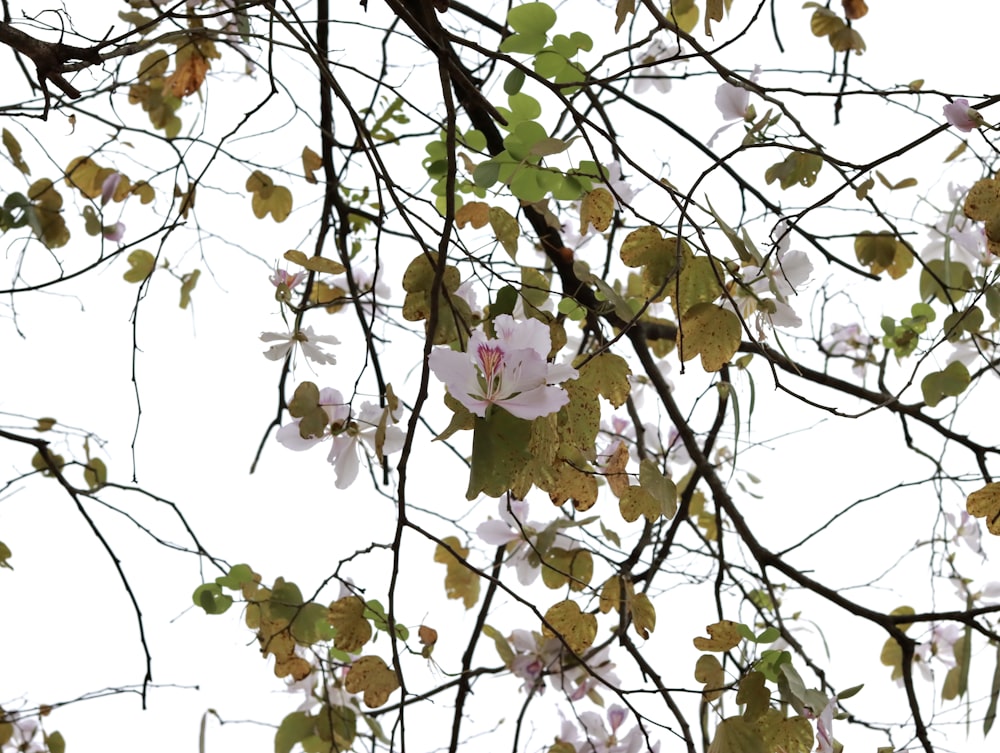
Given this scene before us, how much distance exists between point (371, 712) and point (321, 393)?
0.41m

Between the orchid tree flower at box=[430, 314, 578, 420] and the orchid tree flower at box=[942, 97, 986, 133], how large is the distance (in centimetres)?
28

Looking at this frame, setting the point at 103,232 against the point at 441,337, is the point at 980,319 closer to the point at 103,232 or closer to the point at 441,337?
the point at 441,337

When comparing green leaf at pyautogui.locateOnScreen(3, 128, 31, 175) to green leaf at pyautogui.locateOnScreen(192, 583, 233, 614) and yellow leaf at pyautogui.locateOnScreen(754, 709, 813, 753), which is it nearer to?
green leaf at pyautogui.locateOnScreen(192, 583, 233, 614)

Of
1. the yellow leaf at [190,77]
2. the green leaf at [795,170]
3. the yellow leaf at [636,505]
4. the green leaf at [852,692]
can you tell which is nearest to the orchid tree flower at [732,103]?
the green leaf at [795,170]

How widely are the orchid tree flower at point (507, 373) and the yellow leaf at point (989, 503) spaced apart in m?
0.30

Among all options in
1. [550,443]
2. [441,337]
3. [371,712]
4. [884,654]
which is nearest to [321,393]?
[441,337]

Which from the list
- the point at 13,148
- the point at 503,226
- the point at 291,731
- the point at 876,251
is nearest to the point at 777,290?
the point at 503,226

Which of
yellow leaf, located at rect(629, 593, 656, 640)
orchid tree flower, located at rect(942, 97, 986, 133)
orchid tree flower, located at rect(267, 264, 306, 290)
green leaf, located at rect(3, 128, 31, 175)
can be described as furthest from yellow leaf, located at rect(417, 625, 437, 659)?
green leaf, located at rect(3, 128, 31, 175)

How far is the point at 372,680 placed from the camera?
64cm

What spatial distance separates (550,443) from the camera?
45 cm

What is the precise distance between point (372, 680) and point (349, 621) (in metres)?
0.04

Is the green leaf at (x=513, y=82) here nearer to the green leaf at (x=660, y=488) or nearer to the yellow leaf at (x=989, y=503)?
the green leaf at (x=660, y=488)

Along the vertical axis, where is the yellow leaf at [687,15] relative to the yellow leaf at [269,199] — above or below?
above

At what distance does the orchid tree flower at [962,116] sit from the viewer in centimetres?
52
